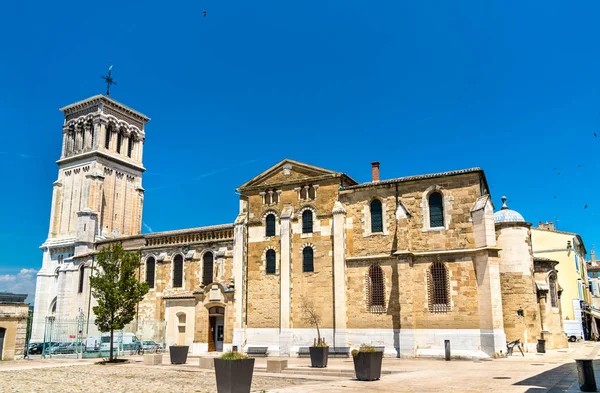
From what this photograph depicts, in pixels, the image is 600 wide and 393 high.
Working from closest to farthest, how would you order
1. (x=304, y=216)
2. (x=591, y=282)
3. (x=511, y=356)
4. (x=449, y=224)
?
(x=511, y=356), (x=449, y=224), (x=304, y=216), (x=591, y=282)

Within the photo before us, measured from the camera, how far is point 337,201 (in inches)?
1366

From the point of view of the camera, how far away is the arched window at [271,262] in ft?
118

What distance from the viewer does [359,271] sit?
33062 millimetres

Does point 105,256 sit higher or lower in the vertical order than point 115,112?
lower

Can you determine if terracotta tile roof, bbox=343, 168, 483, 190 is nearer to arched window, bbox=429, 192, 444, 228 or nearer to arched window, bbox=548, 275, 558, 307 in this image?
arched window, bbox=429, 192, 444, 228

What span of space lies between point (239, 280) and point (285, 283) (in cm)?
372

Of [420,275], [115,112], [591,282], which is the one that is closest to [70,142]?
[115,112]

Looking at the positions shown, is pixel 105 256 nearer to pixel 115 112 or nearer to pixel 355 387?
pixel 355 387

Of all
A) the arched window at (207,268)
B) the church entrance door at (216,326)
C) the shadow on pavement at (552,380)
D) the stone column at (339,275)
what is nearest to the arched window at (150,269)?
the arched window at (207,268)

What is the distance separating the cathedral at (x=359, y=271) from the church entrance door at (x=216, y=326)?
73 millimetres

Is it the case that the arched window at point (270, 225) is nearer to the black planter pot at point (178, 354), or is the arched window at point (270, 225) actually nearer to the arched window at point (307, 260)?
the arched window at point (307, 260)

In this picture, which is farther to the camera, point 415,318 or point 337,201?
point 337,201

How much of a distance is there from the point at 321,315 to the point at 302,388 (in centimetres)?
1807

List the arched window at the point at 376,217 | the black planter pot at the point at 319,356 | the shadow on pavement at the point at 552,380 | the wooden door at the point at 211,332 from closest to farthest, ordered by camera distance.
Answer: the shadow on pavement at the point at 552,380
the black planter pot at the point at 319,356
the arched window at the point at 376,217
the wooden door at the point at 211,332
